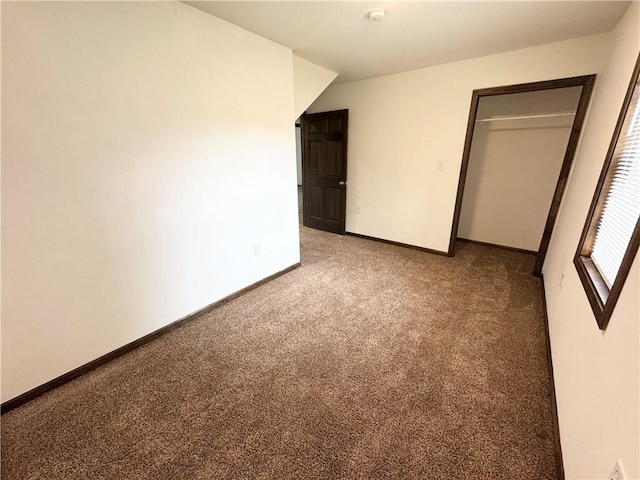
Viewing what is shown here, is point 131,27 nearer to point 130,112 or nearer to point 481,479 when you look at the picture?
point 130,112

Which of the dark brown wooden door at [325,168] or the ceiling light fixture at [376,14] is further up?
the ceiling light fixture at [376,14]

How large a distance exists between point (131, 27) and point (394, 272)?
3015mm

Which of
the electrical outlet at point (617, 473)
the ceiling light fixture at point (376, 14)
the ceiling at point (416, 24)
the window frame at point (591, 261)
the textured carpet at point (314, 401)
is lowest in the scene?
the textured carpet at point (314, 401)

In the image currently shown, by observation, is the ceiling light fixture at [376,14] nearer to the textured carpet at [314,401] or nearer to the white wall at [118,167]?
the white wall at [118,167]

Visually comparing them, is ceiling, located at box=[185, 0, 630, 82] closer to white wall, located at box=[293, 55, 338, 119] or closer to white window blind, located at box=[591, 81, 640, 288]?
white wall, located at box=[293, 55, 338, 119]

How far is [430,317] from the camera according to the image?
228cm

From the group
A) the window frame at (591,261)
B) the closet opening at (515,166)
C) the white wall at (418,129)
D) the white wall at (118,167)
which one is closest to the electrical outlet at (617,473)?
the window frame at (591,261)

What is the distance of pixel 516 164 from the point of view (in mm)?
3543

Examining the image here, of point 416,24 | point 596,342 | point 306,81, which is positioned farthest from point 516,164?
point 596,342

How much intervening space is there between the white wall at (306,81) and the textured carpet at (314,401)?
225cm

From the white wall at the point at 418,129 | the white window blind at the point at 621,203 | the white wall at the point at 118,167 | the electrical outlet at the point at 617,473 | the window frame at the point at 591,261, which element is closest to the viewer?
the electrical outlet at the point at 617,473

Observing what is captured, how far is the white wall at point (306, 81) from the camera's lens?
290 cm

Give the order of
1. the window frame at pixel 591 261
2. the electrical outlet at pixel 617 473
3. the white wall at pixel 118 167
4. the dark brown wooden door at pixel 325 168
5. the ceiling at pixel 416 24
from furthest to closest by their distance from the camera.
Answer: the dark brown wooden door at pixel 325 168 < the ceiling at pixel 416 24 < the white wall at pixel 118 167 < the window frame at pixel 591 261 < the electrical outlet at pixel 617 473

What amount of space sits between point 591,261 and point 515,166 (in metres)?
2.50
